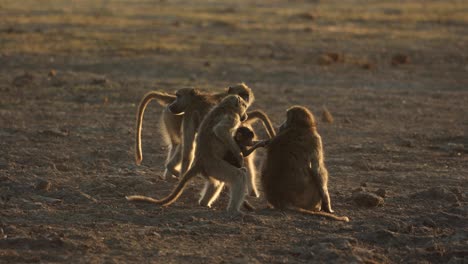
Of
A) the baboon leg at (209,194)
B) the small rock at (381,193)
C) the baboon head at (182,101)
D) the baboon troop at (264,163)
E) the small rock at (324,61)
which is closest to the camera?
the baboon troop at (264,163)

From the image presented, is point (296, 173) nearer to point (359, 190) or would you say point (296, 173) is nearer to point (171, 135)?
point (359, 190)

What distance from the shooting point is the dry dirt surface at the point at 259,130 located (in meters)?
7.46

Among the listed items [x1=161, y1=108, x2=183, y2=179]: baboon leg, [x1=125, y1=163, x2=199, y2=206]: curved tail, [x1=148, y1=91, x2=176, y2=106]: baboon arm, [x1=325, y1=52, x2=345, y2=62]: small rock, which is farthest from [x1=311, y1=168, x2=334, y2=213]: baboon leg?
[x1=325, y1=52, x2=345, y2=62]: small rock

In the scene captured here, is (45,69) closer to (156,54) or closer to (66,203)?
(156,54)

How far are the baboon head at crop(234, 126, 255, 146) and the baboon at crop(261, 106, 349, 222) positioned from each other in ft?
0.93

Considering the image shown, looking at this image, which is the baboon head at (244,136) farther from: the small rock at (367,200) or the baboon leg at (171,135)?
the baboon leg at (171,135)

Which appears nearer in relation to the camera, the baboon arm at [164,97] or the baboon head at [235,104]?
the baboon head at [235,104]

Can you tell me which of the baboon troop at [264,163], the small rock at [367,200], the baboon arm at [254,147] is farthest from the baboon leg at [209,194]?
the small rock at [367,200]

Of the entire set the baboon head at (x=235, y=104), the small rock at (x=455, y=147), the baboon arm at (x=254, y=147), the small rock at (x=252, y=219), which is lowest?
the small rock at (x=252, y=219)

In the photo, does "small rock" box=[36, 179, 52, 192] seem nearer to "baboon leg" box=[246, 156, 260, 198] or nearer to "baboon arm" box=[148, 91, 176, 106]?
"baboon arm" box=[148, 91, 176, 106]

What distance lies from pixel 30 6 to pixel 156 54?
18.0 meters

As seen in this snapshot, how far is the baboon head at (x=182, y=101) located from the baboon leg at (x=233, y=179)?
1.47 metres

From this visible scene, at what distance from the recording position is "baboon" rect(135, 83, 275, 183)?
31.6ft

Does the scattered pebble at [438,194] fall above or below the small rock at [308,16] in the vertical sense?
below
